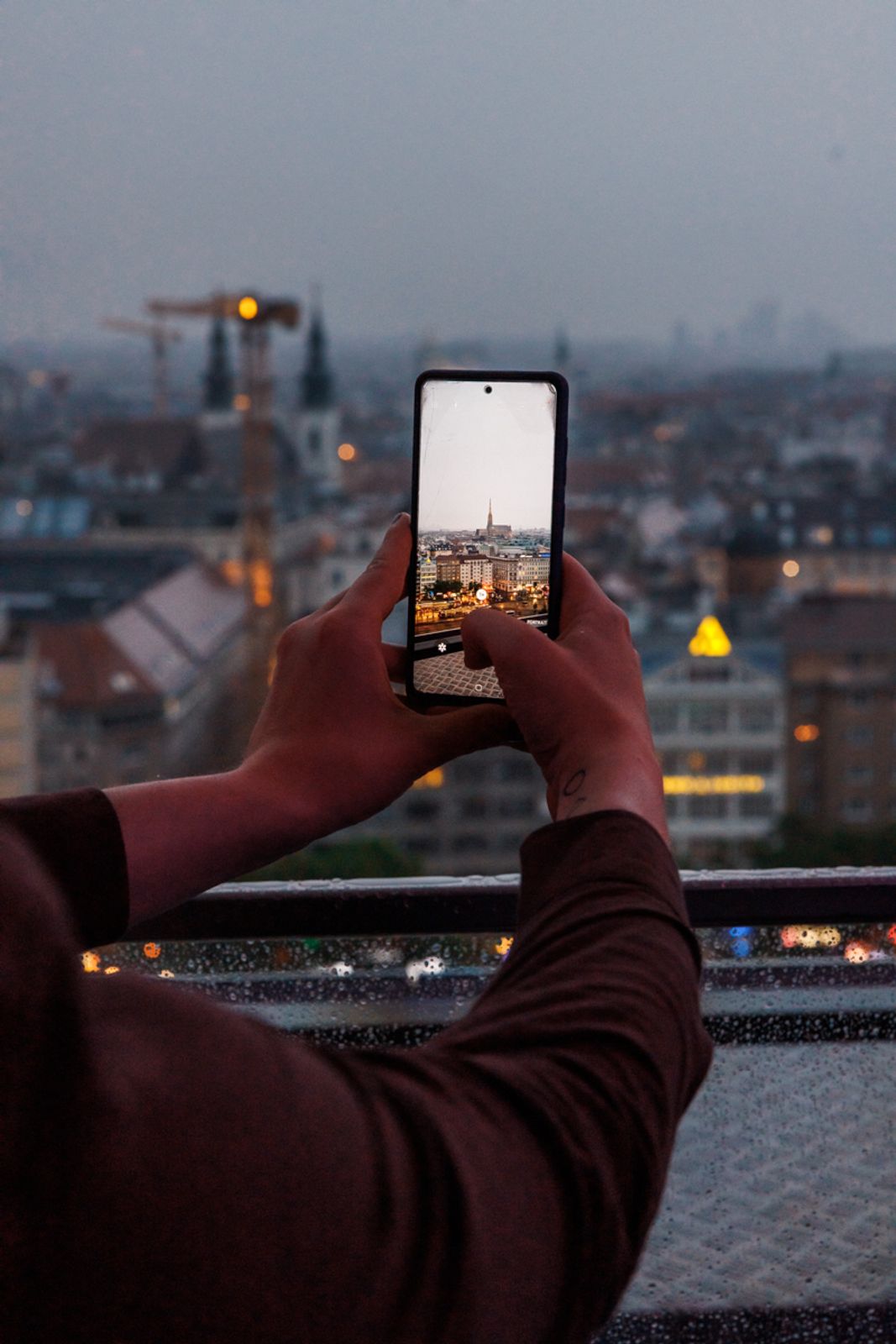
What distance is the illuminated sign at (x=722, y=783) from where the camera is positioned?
14.6 m

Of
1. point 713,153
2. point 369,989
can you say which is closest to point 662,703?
point 713,153

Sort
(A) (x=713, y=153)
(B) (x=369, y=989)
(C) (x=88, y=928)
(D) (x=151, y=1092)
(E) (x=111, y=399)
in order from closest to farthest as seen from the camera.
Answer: (D) (x=151, y=1092) < (C) (x=88, y=928) < (B) (x=369, y=989) < (E) (x=111, y=399) < (A) (x=713, y=153)

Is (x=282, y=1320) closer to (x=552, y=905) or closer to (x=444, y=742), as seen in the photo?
(x=552, y=905)

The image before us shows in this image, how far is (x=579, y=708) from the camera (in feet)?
1.58

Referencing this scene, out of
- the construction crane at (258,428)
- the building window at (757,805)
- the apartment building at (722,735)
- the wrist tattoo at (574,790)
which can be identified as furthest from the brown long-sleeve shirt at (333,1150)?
the construction crane at (258,428)

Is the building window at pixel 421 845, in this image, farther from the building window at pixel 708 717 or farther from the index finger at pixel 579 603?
the index finger at pixel 579 603

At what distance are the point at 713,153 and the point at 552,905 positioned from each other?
22306 mm

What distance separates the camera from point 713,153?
68.9 ft

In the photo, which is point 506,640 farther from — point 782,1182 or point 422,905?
point 782,1182

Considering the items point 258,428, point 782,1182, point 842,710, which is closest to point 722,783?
point 842,710

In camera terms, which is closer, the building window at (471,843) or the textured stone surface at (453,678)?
the textured stone surface at (453,678)

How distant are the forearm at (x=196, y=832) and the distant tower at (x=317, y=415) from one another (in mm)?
15332

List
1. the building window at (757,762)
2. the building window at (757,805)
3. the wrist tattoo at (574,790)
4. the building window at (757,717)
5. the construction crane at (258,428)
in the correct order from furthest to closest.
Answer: the construction crane at (258,428), the building window at (757,805), the building window at (757,762), the building window at (757,717), the wrist tattoo at (574,790)

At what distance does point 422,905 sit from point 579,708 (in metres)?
0.31
